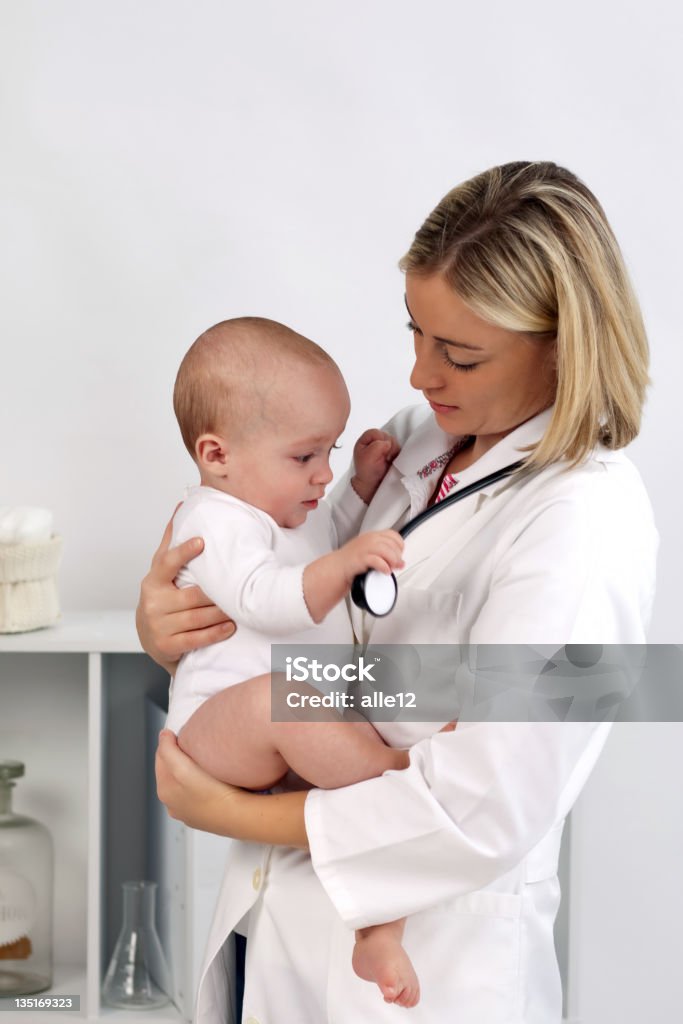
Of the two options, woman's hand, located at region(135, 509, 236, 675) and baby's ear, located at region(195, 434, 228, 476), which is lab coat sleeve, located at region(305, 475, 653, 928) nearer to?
woman's hand, located at region(135, 509, 236, 675)

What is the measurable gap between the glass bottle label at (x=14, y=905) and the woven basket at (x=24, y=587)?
50 cm

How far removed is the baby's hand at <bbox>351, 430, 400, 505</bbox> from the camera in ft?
4.84

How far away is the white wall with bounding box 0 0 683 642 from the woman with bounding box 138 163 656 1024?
1189 millimetres

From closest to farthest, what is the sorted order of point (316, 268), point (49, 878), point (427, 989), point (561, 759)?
point (561, 759) → point (427, 989) → point (49, 878) → point (316, 268)

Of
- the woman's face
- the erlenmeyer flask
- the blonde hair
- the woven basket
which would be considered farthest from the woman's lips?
the erlenmeyer flask

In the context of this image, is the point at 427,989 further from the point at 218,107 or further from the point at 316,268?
the point at 218,107

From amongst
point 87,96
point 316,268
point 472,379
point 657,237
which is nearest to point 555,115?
point 657,237

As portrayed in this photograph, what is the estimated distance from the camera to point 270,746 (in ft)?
3.87

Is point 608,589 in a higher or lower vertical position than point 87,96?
lower

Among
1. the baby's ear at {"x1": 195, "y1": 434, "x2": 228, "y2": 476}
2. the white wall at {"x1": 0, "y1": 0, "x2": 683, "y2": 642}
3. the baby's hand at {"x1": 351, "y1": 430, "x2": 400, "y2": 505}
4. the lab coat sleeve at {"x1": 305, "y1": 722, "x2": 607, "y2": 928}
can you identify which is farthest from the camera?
the white wall at {"x1": 0, "y1": 0, "x2": 683, "y2": 642}

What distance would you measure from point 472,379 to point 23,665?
157 centimetres

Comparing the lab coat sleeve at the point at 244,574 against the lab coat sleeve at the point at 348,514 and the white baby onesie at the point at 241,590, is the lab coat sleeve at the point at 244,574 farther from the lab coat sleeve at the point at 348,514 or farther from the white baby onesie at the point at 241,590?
the lab coat sleeve at the point at 348,514

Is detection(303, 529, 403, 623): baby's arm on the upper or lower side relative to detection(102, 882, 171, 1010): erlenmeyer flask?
upper

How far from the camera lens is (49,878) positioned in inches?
90.8
